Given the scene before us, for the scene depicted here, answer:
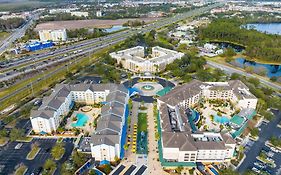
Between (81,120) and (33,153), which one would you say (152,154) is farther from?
(33,153)

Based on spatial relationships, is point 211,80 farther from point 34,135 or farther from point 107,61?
point 34,135

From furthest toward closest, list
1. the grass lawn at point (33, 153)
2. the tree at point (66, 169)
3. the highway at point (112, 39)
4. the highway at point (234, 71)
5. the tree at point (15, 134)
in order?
the highway at point (112, 39) < the highway at point (234, 71) < the tree at point (15, 134) < the grass lawn at point (33, 153) < the tree at point (66, 169)

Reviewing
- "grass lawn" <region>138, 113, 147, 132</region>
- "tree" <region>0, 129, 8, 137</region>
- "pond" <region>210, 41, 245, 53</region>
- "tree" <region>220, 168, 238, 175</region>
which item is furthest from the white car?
"pond" <region>210, 41, 245, 53</region>

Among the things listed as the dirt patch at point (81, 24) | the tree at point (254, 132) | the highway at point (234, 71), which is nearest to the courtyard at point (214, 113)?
the tree at point (254, 132)

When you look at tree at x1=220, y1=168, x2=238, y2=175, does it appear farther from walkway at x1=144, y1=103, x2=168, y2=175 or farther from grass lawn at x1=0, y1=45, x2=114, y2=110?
grass lawn at x1=0, y1=45, x2=114, y2=110

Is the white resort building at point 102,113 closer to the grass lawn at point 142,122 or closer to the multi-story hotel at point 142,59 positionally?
the grass lawn at point 142,122

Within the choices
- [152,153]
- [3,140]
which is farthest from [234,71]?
[3,140]

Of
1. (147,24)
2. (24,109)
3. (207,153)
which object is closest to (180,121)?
(207,153)
